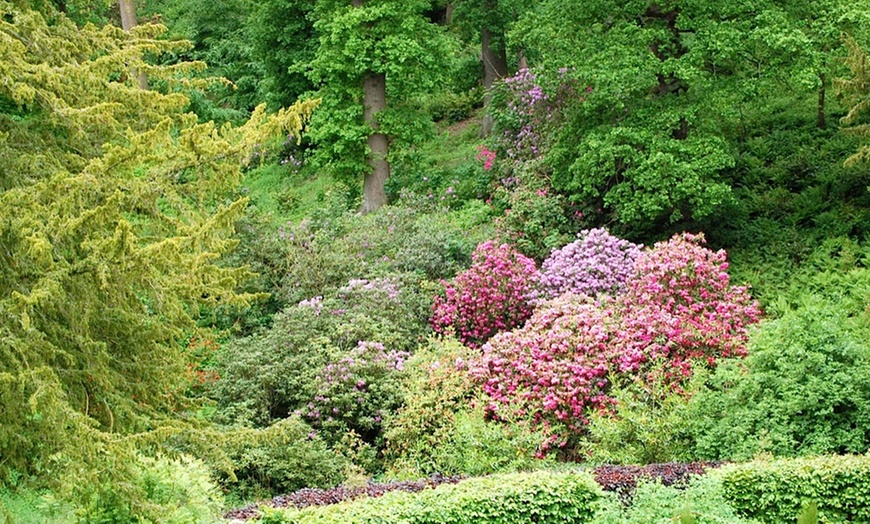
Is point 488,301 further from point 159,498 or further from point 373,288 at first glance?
point 159,498

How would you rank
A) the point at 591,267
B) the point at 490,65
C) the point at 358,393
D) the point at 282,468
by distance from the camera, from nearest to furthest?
the point at 282,468 → the point at 358,393 → the point at 591,267 → the point at 490,65

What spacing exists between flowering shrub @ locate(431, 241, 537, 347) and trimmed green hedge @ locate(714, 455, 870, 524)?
6072 mm

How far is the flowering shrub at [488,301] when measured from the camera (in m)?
14.9

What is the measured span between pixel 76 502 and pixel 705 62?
12115 millimetres

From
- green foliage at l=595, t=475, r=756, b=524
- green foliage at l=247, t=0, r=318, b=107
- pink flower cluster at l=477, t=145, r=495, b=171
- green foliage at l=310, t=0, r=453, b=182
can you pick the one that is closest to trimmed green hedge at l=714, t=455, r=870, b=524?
green foliage at l=595, t=475, r=756, b=524

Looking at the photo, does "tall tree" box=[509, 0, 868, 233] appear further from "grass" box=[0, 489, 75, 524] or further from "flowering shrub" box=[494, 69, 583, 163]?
"grass" box=[0, 489, 75, 524]

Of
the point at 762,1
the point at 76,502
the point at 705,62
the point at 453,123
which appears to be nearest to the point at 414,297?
the point at 705,62

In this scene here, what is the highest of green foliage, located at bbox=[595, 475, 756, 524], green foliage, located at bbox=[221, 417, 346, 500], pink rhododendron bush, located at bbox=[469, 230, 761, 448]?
pink rhododendron bush, located at bbox=[469, 230, 761, 448]

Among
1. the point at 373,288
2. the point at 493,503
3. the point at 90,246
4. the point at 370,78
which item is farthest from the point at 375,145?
the point at 90,246

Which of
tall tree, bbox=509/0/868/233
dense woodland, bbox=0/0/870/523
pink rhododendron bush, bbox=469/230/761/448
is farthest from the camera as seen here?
tall tree, bbox=509/0/868/233

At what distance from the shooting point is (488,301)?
585 inches

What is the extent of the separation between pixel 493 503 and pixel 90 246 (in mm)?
4197

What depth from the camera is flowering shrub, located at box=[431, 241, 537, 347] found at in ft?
48.8

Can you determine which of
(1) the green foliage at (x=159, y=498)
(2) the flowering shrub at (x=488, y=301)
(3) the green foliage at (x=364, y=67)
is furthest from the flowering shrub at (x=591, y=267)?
(1) the green foliage at (x=159, y=498)
